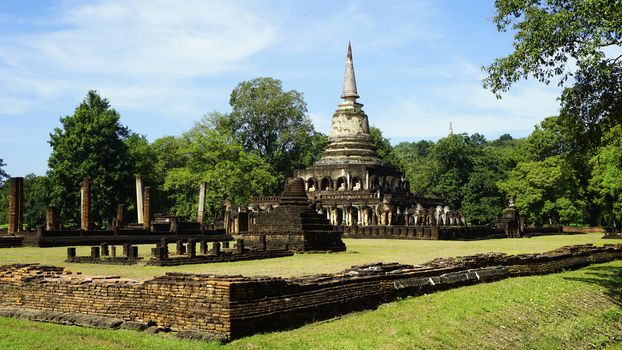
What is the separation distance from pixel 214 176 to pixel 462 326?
137 ft

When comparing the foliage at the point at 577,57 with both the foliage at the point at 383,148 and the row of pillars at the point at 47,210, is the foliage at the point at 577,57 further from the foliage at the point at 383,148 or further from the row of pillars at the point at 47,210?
the foliage at the point at 383,148

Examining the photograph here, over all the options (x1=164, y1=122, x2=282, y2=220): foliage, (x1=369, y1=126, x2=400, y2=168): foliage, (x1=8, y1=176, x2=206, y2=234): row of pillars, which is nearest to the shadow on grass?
(x1=8, y1=176, x2=206, y2=234): row of pillars

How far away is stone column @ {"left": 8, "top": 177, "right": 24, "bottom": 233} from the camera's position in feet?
113

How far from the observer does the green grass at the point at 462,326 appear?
9.45 meters

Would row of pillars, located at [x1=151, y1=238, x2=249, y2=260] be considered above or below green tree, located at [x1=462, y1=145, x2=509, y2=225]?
below

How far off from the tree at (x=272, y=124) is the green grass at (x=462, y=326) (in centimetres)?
4997

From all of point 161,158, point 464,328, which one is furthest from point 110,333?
point 161,158

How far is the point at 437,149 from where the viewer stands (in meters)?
68.8

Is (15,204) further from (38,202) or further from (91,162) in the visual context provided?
(38,202)

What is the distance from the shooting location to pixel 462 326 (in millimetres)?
12203

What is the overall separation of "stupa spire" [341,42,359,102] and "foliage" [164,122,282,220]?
34.0 ft

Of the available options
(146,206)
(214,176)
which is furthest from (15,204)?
(214,176)

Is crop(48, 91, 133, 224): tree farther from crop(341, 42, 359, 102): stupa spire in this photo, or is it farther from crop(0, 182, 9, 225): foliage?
crop(0, 182, 9, 225): foliage

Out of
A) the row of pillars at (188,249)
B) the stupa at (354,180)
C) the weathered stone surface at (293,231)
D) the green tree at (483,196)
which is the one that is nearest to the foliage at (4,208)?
the stupa at (354,180)
